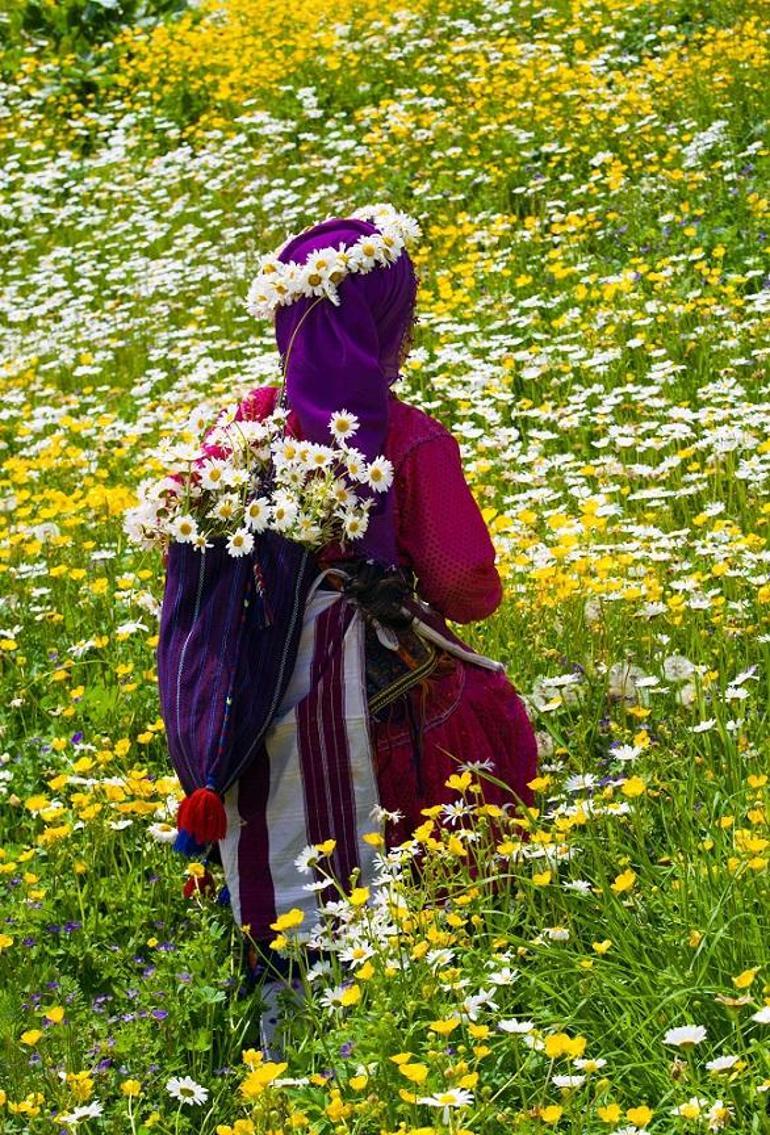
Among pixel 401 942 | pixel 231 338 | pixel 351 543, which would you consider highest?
pixel 351 543

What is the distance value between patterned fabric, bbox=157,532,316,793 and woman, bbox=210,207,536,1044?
70mm

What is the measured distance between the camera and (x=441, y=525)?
309 centimetres

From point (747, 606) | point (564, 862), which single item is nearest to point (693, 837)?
point (564, 862)

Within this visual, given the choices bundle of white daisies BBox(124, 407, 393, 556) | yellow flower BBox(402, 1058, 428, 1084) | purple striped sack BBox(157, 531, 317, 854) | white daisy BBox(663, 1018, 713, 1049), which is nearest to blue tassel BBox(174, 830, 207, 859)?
purple striped sack BBox(157, 531, 317, 854)

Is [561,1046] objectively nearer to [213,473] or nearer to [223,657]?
[223,657]

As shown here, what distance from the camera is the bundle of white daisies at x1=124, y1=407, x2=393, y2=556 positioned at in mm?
2906

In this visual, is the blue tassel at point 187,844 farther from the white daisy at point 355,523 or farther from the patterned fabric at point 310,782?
the white daisy at point 355,523

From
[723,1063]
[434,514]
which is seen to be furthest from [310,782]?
[723,1063]

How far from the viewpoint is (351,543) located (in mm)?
3078

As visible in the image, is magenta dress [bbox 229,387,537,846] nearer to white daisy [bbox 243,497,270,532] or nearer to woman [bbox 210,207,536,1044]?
woman [bbox 210,207,536,1044]

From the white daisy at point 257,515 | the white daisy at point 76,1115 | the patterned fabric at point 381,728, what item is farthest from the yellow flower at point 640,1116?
the white daisy at point 257,515

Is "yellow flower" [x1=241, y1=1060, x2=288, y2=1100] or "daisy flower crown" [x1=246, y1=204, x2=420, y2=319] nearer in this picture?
"yellow flower" [x1=241, y1=1060, x2=288, y2=1100]

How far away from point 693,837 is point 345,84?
295 inches

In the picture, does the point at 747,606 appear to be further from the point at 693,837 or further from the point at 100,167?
the point at 100,167
